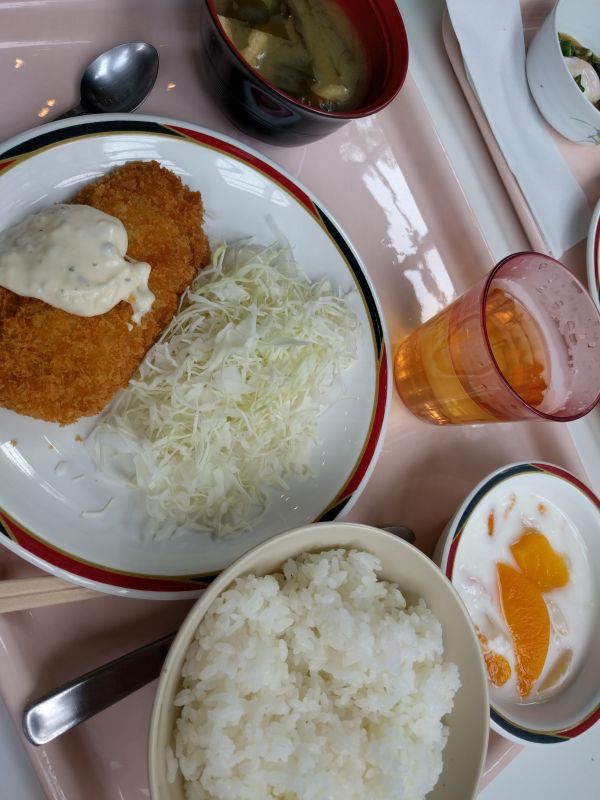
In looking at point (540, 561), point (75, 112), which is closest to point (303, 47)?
point (75, 112)

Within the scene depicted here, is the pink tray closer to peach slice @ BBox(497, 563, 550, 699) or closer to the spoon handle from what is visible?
the spoon handle

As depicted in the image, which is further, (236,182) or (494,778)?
(494,778)

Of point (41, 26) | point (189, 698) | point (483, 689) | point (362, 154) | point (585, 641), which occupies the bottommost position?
point (585, 641)

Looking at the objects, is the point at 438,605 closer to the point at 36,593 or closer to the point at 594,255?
the point at 36,593

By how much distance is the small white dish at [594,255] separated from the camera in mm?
1699

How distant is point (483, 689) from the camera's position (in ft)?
3.62

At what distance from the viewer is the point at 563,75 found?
5.42 feet

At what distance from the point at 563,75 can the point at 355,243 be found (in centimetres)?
74

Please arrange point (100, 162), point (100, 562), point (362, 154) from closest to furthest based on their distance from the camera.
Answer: point (100, 562)
point (100, 162)
point (362, 154)

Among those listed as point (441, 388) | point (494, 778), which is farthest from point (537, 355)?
point (494, 778)

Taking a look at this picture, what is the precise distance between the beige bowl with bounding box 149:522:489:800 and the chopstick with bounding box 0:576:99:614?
0.27 m

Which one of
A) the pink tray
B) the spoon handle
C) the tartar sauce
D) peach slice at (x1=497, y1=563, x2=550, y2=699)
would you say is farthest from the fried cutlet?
peach slice at (x1=497, y1=563, x2=550, y2=699)

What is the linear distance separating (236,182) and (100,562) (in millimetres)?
851

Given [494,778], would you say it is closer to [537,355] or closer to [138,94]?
[537,355]
